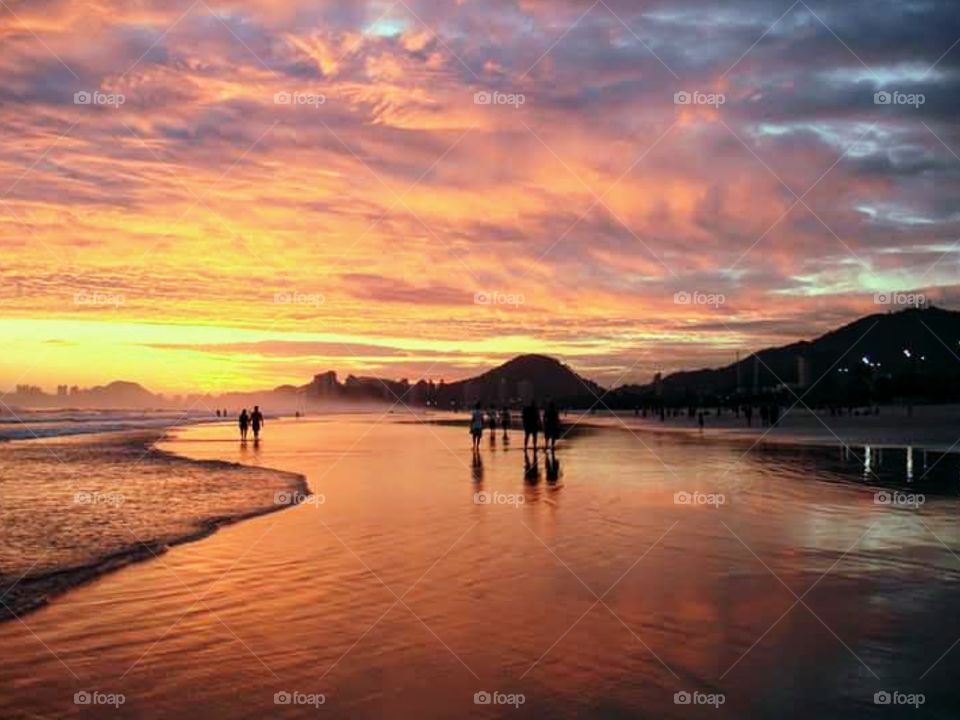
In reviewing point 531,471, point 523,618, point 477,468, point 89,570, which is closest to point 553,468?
point 531,471

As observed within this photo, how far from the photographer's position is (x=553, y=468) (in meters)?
28.3

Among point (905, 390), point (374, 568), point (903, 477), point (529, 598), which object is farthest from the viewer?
point (905, 390)

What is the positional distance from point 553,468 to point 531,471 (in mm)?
1397

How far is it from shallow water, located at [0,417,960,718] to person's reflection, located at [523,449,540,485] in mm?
6276

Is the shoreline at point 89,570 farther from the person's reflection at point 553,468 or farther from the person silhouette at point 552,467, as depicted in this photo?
the person silhouette at point 552,467

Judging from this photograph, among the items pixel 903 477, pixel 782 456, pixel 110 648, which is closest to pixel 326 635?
pixel 110 648

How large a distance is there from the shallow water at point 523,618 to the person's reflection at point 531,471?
6.28 m

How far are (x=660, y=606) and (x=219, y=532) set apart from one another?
28.8 ft

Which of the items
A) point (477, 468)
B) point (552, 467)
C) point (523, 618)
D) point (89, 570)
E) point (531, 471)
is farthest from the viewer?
point (552, 467)

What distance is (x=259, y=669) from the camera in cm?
732

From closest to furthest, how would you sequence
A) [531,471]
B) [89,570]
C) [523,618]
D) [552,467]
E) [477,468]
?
[523,618], [89,570], [531,471], [477,468], [552,467]

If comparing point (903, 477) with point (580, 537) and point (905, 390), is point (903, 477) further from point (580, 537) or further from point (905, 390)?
point (905, 390)

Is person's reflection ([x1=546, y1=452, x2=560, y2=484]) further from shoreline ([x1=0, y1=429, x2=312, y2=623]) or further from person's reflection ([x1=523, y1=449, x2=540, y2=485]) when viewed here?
shoreline ([x1=0, y1=429, x2=312, y2=623])

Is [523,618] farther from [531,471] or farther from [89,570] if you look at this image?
[531,471]
